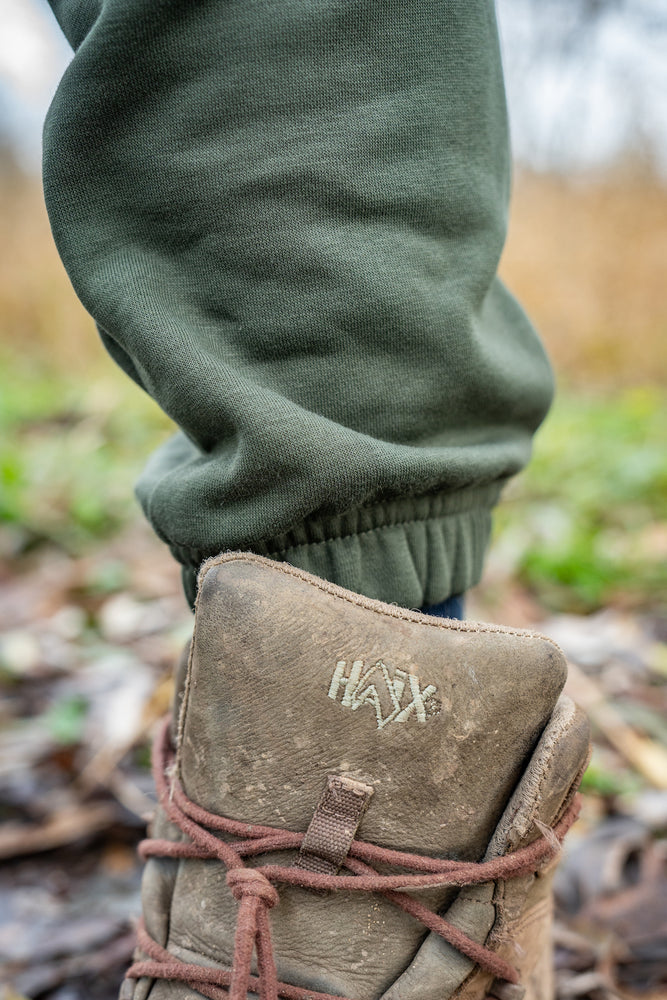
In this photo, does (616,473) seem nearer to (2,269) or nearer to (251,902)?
(251,902)

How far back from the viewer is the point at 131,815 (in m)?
1.22

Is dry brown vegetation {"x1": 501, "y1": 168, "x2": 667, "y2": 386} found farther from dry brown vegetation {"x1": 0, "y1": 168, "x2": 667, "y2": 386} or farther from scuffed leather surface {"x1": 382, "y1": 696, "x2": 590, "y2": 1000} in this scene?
scuffed leather surface {"x1": 382, "y1": 696, "x2": 590, "y2": 1000}

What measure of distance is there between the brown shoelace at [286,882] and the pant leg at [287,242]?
0.80 feet

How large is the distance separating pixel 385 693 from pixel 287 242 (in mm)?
424

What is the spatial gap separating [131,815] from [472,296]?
980mm

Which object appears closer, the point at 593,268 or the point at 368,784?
the point at 368,784

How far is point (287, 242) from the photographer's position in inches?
27.5

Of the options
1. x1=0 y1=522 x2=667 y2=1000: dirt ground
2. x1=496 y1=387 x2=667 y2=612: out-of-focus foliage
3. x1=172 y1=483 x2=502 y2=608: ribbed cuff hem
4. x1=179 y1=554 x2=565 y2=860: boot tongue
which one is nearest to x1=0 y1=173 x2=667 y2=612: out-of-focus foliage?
x1=496 y1=387 x2=667 y2=612: out-of-focus foliage

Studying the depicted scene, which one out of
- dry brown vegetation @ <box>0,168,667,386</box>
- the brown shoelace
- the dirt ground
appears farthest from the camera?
dry brown vegetation @ <box>0,168,667,386</box>

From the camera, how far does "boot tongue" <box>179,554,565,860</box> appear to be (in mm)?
650

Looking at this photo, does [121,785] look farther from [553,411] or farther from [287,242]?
[553,411]

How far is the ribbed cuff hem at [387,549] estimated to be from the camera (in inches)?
28.8

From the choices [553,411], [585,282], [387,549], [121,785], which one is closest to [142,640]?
[121,785]

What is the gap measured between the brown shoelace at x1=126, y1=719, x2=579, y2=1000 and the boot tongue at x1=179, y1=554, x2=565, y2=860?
16mm
